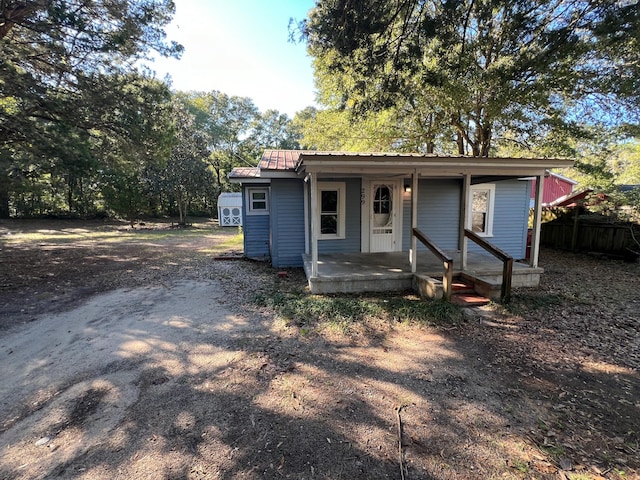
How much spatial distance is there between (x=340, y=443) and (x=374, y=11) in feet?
19.1

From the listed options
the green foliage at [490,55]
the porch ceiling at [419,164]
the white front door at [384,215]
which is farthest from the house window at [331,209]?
the porch ceiling at [419,164]

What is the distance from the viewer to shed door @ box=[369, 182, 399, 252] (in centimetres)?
792

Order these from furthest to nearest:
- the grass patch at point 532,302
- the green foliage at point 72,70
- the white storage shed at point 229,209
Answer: the white storage shed at point 229,209
the green foliage at point 72,70
the grass patch at point 532,302

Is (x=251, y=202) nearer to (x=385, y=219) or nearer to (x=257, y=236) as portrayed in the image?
(x=257, y=236)

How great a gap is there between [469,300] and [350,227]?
11.9 feet

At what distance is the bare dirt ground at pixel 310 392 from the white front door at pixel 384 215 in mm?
3571

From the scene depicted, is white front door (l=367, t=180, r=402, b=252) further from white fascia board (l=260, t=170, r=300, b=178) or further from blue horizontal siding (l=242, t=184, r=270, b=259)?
blue horizontal siding (l=242, t=184, r=270, b=259)

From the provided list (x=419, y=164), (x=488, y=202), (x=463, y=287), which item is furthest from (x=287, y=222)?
(x=488, y=202)

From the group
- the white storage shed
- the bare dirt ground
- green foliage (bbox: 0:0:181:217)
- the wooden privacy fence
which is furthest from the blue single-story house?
the white storage shed

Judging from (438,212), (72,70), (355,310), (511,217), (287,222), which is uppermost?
(72,70)

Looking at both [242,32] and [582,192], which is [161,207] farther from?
[582,192]

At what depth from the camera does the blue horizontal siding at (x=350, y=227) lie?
7.85 m

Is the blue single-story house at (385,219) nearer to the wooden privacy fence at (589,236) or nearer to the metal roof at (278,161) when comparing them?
the metal roof at (278,161)

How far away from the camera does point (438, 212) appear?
839 cm
